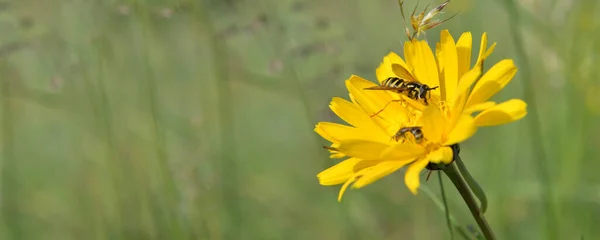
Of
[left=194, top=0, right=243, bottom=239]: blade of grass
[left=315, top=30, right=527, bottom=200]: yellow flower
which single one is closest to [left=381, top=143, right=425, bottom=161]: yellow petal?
[left=315, top=30, right=527, bottom=200]: yellow flower

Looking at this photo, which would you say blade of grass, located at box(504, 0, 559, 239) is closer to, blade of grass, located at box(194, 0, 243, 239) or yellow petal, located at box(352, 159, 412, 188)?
yellow petal, located at box(352, 159, 412, 188)

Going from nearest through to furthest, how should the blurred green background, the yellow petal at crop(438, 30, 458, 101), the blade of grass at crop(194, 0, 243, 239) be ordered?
the yellow petal at crop(438, 30, 458, 101), the blurred green background, the blade of grass at crop(194, 0, 243, 239)

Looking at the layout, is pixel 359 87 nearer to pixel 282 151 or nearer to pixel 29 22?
pixel 29 22

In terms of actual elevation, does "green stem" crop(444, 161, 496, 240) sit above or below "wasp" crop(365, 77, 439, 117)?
below

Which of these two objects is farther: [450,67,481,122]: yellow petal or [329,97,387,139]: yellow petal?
[329,97,387,139]: yellow petal

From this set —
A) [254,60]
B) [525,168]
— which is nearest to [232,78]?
[254,60]

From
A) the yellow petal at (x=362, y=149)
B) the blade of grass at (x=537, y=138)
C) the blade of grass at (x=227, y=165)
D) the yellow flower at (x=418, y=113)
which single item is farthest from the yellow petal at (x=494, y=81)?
the blade of grass at (x=227, y=165)

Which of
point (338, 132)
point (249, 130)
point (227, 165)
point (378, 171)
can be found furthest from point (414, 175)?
point (249, 130)
